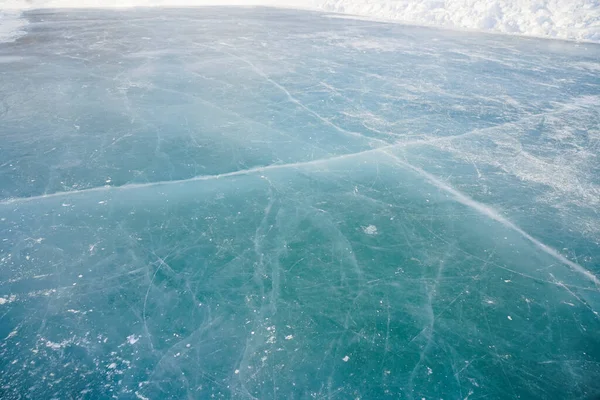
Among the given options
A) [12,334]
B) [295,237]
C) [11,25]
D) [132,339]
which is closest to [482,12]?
[295,237]

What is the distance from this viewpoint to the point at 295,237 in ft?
9.87

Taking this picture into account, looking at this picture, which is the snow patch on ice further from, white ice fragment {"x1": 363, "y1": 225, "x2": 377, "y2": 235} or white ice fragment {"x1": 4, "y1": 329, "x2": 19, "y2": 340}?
white ice fragment {"x1": 363, "y1": 225, "x2": 377, "y2": 235}

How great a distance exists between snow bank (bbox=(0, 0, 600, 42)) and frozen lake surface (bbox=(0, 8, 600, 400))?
5051 millimetres

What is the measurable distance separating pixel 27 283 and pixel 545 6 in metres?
13.7

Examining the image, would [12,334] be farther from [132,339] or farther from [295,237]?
[295,237]

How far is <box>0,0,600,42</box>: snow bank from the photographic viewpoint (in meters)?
9.86

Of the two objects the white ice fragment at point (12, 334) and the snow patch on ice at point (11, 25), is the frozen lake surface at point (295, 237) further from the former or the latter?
the snow patch on ice at point (11, 25)

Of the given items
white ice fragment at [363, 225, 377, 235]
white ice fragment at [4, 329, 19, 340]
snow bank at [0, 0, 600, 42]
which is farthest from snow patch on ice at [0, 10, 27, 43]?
white ice fragment at [363, 225, 377, 235]

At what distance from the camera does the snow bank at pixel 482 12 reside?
32.4ft

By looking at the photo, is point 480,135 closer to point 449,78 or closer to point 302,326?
point 449,78

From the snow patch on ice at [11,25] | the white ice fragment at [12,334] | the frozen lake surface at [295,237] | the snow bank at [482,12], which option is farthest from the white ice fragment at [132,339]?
the snow bank at [482,12]

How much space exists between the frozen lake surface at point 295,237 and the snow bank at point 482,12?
16.6 ft

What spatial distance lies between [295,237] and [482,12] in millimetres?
11725

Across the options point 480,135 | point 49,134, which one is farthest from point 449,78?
point 49,134
